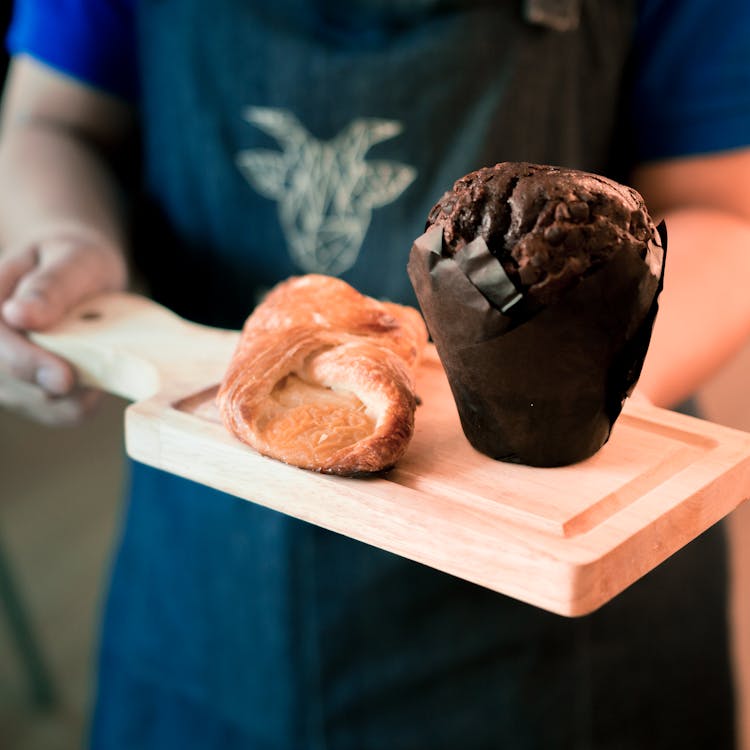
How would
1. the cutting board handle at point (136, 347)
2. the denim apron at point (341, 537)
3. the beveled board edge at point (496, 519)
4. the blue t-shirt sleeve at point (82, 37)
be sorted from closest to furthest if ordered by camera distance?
the beveled board edge at point (496, 519)
the cutting board handle at point (136, 347)
the denim apron at point (341, 537)
the blue t-shirt sleeve at point (82, 37)

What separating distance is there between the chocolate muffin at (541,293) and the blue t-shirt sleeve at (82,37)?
2.70ft

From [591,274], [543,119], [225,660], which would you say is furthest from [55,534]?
[591,274]

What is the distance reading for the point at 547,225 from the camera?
557 millimetres

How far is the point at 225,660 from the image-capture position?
121 cm

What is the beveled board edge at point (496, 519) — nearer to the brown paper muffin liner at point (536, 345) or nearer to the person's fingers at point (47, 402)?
the brown paper muffin liner at point (536, 345)

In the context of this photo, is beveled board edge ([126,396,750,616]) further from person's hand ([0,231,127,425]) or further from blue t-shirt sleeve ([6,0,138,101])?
blue t-shirt sleeve ([6,0,138,101])

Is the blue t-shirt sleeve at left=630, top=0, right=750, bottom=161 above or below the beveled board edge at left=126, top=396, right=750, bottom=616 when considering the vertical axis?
above

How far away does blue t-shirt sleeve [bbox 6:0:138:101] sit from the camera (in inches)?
49.1

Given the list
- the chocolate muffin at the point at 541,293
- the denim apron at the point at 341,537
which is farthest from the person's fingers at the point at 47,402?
the chocolate muffin at the point at 541,293

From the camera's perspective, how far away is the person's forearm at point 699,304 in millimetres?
927

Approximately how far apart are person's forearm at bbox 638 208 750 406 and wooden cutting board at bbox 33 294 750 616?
0.21 meters

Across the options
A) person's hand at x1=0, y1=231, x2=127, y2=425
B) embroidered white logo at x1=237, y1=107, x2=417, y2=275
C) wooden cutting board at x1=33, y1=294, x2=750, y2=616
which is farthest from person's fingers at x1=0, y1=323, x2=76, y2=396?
embroidered white logo at x1=237, y1=107, x2=417, y2=275

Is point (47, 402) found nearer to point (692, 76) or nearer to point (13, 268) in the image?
point (13, 268)

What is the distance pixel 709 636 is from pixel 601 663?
0.15 metres
